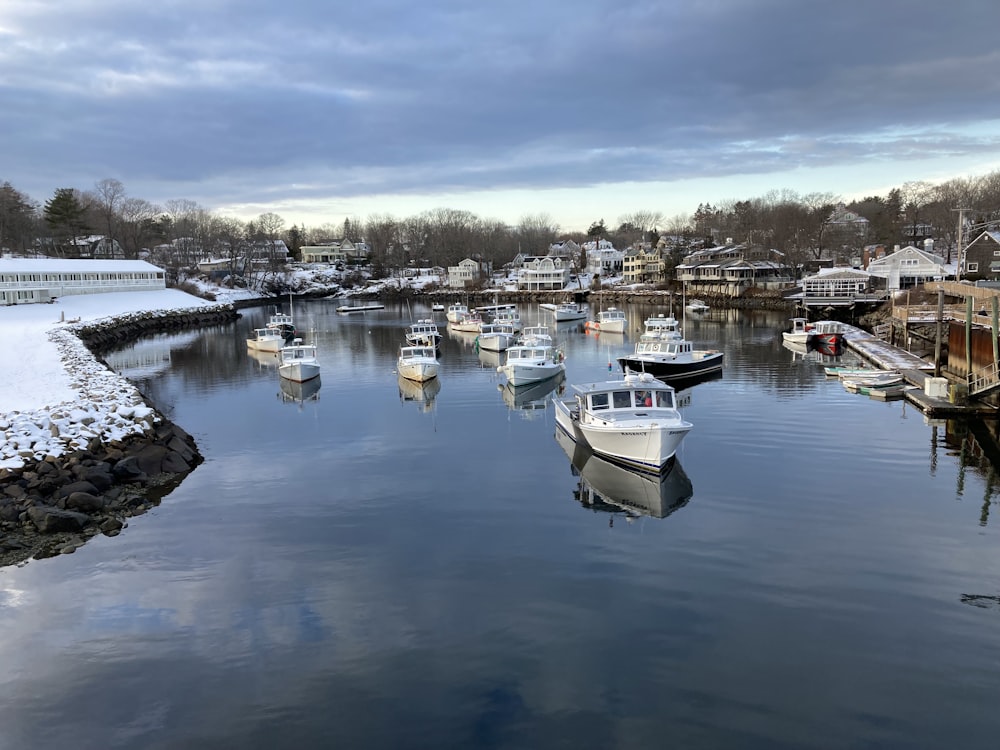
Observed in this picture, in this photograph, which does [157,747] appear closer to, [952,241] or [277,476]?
[277,476]

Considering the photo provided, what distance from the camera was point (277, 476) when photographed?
24.1m

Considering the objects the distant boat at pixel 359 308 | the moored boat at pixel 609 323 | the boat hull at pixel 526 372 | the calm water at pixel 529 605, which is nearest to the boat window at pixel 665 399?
the calm water at pixel 529 605

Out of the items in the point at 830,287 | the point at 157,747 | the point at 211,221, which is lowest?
the point at 157,747

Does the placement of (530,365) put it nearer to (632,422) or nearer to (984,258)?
(632,422)

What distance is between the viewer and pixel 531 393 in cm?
3844

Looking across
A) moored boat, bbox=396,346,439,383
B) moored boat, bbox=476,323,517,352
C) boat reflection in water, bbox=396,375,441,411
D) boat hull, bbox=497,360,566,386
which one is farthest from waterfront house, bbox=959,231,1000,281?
boat reflection in water, bbox=396,375,441,411

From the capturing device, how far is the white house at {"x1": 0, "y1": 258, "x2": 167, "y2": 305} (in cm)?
8388

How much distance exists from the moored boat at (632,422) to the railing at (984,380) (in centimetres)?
1487

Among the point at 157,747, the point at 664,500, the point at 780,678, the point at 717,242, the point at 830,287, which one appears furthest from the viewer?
the point at 717,242

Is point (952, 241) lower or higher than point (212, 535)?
higher

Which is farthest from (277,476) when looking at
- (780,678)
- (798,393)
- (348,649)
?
(798,393)

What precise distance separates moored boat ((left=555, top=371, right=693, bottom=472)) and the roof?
8454 cm

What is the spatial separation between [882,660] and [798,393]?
2619 cm

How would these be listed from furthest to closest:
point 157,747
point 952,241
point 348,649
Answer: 1. point 952,241
2. point 348,649
3. point 157,747
